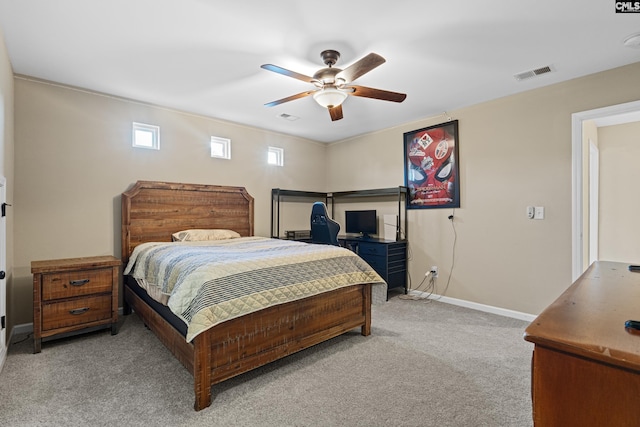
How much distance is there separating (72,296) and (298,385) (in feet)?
7.17

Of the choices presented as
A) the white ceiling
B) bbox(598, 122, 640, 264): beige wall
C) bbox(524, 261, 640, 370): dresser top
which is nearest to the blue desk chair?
the white ceiling

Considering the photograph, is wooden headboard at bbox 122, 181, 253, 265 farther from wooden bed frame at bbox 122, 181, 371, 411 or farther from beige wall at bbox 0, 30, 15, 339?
beige wall at bbox 0, 30, 15, 339

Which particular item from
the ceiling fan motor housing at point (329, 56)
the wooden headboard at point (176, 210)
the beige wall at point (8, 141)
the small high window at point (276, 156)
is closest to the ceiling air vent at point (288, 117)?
the small high window at point (276, 156)

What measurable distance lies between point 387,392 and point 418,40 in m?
2.55

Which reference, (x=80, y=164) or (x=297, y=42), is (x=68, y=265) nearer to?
(x=80, y=164)

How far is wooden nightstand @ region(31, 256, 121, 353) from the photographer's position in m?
2.58

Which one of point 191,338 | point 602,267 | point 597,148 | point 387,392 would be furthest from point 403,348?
point 597,148

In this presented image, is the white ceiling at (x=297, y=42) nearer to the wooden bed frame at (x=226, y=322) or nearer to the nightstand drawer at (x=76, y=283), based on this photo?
the wooden bed frame at (x=226, y=322)

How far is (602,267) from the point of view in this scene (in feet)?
6.21

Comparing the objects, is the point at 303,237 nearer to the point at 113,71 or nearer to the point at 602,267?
the point at 113,71

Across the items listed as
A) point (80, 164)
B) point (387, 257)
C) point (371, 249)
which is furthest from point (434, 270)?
point (80, 164)

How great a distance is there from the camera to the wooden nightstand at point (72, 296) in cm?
258

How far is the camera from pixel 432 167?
4211 millimetres

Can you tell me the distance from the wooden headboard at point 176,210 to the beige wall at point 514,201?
2585 millimetres
